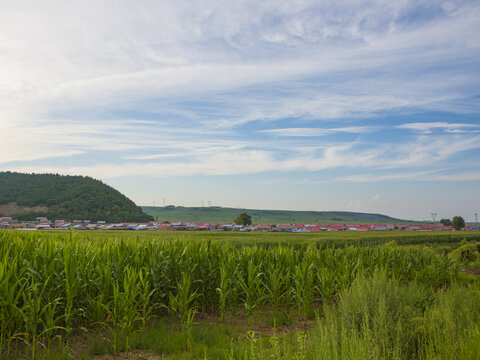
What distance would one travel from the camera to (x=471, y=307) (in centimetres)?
725

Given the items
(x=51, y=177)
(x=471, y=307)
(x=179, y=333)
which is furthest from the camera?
(x=51, y=177)

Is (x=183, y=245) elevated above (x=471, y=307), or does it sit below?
above

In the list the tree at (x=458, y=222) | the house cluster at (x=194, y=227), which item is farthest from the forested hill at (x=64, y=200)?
the tree at (x=458, y=222)

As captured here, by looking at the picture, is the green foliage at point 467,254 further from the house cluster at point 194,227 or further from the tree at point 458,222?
the tree at point 458,222

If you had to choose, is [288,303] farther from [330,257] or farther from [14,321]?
[14,321]

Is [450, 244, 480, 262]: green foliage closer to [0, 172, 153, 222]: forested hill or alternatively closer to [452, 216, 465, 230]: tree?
[452, 216, 465, 230]: tree

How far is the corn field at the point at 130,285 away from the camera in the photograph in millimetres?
5844

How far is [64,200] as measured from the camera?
137750mm

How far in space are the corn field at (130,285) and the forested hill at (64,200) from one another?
411 ft

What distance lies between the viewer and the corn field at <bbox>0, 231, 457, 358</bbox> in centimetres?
584

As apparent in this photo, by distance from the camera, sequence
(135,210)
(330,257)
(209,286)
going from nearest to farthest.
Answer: (209,286) < (330,257) < (135,210)

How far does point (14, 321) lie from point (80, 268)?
1.48 meters

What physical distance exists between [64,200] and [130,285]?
148176 mm

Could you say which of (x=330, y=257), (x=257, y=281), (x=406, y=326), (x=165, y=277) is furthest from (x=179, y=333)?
(x=330, y=257)
